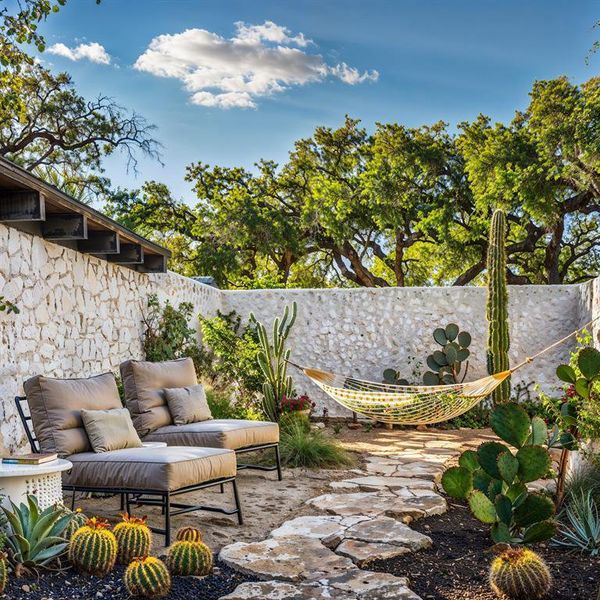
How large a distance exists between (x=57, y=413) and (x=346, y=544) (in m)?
1.61

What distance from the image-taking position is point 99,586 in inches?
113

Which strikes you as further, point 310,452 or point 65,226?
point 310,452

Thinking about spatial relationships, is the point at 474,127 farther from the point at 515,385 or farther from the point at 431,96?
the point at 515,385

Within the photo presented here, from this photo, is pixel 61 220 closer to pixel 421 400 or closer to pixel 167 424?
pixel 167 424

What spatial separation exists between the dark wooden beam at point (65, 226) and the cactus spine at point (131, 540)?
6.87 feet

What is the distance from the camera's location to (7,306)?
13.7ft

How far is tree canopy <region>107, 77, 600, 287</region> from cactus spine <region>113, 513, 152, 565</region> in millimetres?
9211

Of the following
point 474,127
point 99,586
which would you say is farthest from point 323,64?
point 99,586

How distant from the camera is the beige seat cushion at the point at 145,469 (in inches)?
138

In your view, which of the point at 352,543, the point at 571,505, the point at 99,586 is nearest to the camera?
the point at 99,586

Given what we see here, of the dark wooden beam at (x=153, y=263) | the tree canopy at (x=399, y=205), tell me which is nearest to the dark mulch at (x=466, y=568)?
the dark wooden beam at (x=153, y=263)

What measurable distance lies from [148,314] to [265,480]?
2.18 meters

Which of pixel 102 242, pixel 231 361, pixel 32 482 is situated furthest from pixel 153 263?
pixel 32 482

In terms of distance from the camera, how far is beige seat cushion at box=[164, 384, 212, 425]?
5059 millimetres
